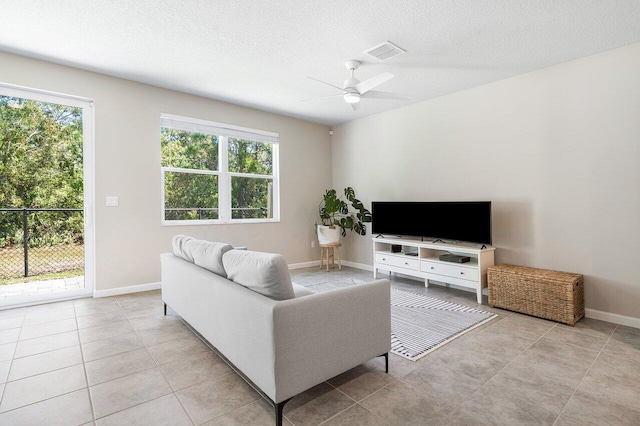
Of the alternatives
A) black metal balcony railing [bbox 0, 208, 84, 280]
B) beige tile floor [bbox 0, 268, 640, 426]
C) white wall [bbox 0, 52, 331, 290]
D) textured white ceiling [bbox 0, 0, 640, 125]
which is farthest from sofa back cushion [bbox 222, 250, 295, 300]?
black metal balcony railing [bbox 0, 208, 84, 280]

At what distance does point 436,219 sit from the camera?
13.8ft

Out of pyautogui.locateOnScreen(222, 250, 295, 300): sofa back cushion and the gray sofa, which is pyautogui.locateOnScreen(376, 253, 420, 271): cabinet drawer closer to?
the gray sofa

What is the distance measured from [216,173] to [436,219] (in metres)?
3.26

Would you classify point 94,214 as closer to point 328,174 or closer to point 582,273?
point 328,174

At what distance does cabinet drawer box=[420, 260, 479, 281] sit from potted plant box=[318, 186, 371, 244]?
1.38 m

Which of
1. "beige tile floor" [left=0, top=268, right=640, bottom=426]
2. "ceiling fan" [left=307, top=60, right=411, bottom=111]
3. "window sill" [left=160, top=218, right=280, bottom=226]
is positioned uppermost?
"ceiling fan" [left=307, top=60, right=411, bottom=111]

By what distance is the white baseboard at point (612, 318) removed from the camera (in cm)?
293

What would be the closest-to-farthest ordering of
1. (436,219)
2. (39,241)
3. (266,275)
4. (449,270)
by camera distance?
(266,275) → (39,241) → (449,270) → (436,219)

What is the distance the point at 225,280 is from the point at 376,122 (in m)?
4.09

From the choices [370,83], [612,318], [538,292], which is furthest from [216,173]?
[612,318]

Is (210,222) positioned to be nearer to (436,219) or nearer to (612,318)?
(436,219)

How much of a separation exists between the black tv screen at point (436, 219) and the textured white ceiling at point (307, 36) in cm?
157

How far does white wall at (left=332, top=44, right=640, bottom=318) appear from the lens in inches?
117

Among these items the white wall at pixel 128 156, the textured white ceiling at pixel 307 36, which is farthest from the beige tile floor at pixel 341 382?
the textured white ceiling at pixel 307 36
